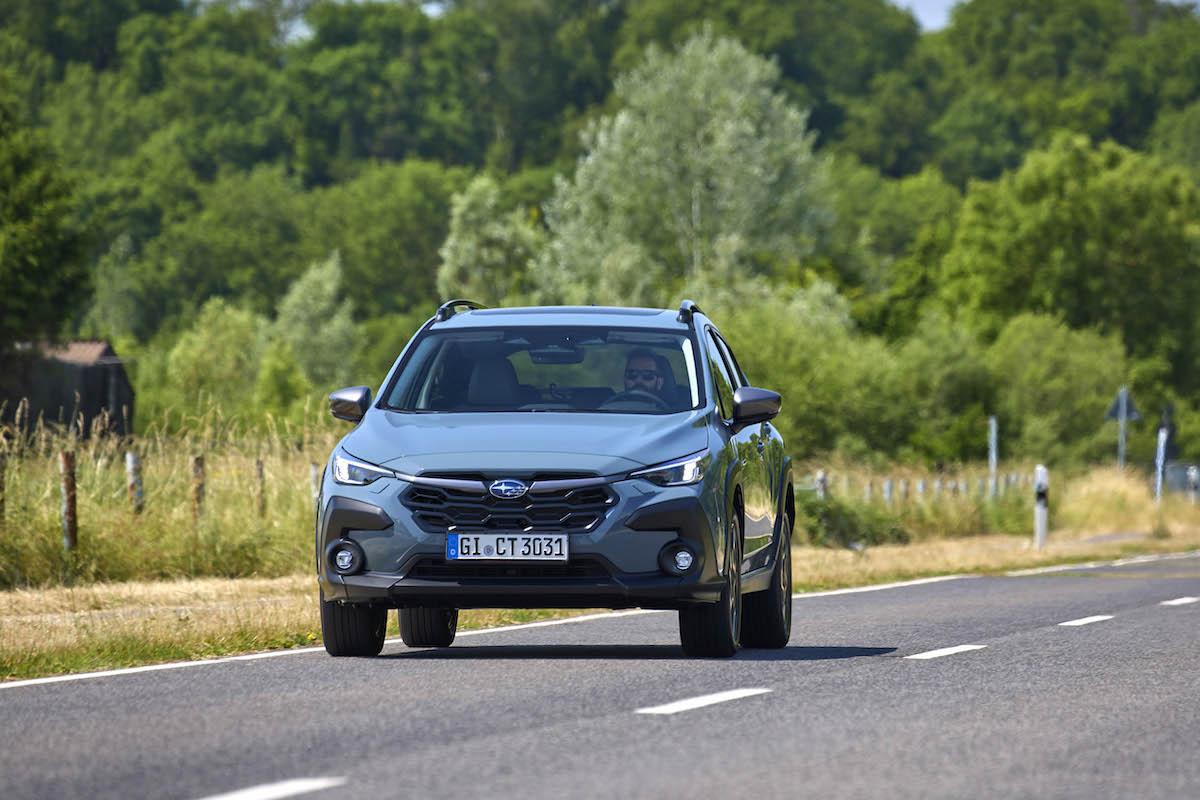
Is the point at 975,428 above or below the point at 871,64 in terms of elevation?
below

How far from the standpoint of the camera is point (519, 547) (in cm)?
1205

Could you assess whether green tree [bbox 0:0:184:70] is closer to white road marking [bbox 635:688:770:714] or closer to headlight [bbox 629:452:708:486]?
headlight [bbox 629:452:708:486]

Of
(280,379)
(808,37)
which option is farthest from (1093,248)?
(808,37)

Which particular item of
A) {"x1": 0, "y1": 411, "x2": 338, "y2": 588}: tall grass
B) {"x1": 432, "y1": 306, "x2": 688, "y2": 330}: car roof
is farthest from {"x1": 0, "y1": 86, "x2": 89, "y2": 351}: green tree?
{"x1": 432, "y1": 306, "x2": 688, "y2": 330}: car roof

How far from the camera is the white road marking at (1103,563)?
2877 cm

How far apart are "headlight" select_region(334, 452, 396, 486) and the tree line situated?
3154 centimetres

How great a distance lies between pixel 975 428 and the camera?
2448 inches

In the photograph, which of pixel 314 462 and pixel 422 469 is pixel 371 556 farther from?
pixel 314 462

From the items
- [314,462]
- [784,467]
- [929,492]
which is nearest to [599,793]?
[784,467]

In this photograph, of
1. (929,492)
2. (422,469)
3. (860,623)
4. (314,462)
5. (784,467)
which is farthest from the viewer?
(929,492)

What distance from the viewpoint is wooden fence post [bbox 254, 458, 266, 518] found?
922 inches

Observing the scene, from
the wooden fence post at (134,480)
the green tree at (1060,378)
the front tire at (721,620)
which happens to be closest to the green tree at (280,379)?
the green tree at (1060,378)

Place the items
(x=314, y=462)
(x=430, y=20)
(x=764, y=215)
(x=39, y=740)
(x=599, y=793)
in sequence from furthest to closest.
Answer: (x=430, y=20), (x=764, y=215), (x=314, y=462), (x=39, y=740), (x=599, y=793)

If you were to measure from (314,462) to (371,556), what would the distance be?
42.2ft
